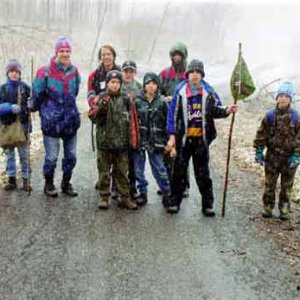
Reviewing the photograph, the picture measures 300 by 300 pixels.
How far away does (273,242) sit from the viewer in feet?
21.3

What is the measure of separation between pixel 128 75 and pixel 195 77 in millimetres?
1121

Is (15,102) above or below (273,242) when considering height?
above

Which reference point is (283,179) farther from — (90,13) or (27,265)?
(90,13)

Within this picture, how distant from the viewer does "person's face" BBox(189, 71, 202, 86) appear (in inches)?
281

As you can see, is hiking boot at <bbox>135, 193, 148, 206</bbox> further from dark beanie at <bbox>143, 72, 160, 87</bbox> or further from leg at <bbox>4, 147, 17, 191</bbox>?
leg at <bbox>4, 147, 17, 191</bbox>

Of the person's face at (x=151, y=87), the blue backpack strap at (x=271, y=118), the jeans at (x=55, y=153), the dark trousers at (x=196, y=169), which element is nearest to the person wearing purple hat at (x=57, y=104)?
the jeans at (x=55, y=153)

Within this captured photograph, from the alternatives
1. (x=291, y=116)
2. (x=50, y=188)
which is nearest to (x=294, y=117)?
(x=291, y=116)

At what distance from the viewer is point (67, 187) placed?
26.7 feet

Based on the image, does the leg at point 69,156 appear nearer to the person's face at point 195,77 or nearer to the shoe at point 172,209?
the shoe at point 172,209

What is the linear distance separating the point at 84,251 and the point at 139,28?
2276 inches

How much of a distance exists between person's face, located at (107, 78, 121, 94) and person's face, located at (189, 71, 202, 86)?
0.95 meters

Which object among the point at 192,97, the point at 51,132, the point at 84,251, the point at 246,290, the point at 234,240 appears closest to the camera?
the point at 246,290

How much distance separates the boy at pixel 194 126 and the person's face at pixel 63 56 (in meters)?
1.58

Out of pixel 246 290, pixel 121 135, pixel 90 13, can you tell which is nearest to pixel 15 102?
pixel 121 135
